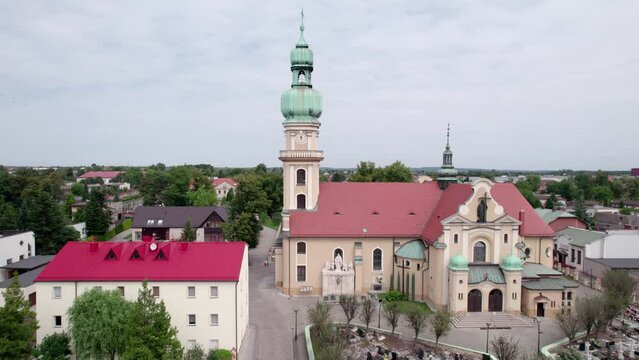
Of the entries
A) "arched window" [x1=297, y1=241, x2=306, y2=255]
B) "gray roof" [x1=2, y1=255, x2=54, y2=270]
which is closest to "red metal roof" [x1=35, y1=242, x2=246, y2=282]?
"arched window" [x1=297, y1=241, x2=306, y2=255]

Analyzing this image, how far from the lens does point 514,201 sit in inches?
1786

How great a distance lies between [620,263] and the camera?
49938 mm

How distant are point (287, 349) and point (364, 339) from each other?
5561 mm

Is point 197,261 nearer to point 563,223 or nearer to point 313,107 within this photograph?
point 313,107

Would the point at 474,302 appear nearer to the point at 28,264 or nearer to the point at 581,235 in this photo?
the point at 581,235

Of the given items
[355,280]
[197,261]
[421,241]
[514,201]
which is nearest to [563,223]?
[514,201]

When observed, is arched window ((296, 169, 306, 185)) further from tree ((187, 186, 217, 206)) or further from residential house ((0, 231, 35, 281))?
tree ((187, 186, 217, 206))

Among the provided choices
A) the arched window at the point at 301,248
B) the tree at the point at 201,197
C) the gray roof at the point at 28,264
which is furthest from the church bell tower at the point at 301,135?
the tree at the point at 201,197

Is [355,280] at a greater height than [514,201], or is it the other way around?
[514,201]

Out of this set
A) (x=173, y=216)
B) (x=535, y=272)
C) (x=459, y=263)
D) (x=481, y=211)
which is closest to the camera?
(x=459, y=263)

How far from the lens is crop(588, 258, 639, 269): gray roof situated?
4859 centimetres

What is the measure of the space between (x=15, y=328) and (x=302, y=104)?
2928 centimetres

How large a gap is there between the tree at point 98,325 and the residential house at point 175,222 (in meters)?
44.0

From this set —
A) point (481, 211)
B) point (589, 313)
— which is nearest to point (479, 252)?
point (481, 211)
